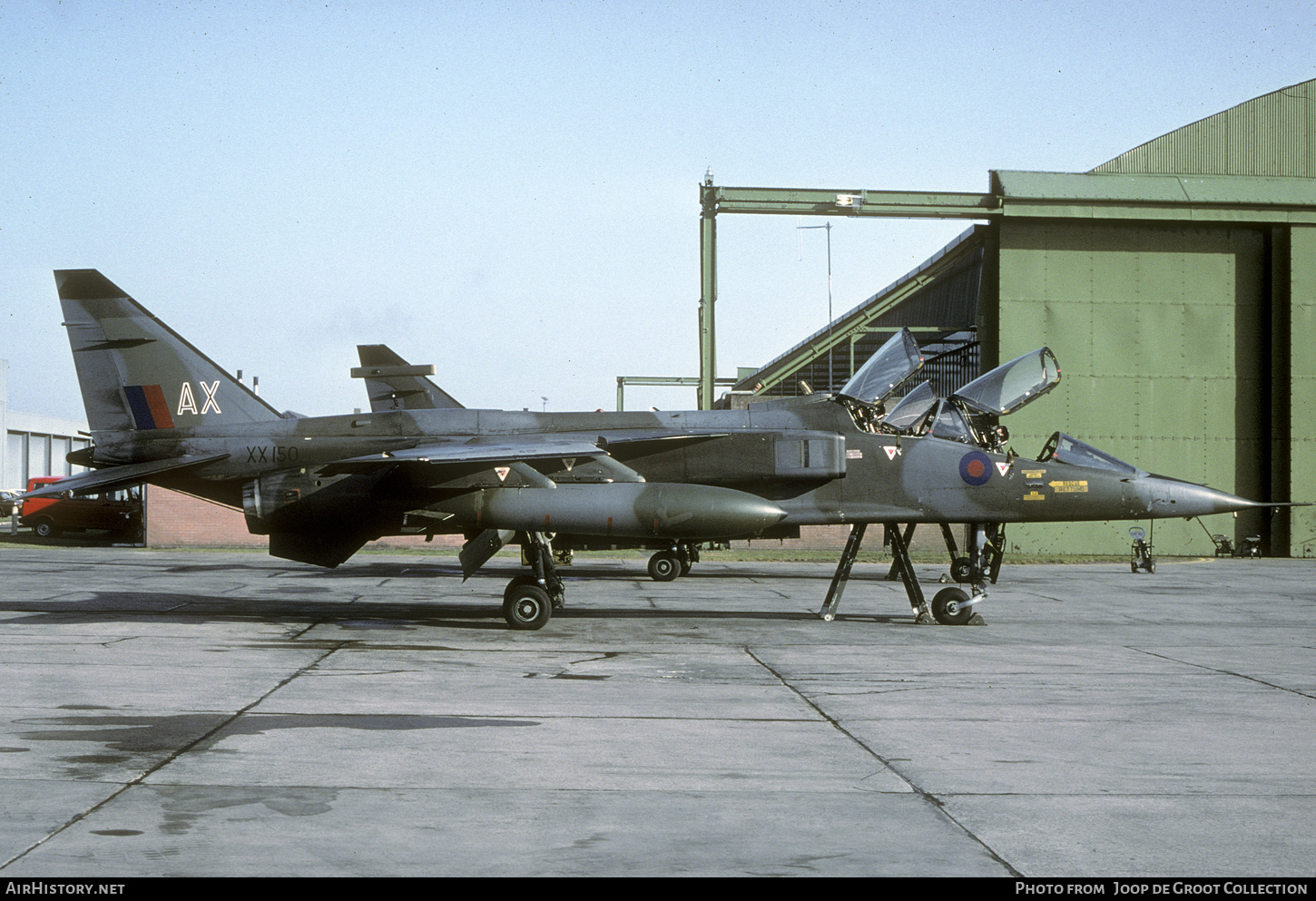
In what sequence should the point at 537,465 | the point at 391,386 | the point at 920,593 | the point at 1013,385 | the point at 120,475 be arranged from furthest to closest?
the point at 391,386
the point at 1013,385
the point at 920,593
the point at 120,475
the point at 537,465

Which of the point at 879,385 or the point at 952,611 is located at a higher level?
the point at 879,385

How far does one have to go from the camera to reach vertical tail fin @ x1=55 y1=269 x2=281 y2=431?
13.5 m

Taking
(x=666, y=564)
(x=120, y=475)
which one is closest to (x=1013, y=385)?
(x=666, y=564)

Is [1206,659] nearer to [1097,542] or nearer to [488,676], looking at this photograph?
[488,676]

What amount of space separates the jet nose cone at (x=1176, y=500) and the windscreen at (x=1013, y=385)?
1.92 meters

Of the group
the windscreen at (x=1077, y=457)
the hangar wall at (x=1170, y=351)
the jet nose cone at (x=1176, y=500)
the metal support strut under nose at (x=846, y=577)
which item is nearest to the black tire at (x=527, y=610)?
the metal support strut under nose at (x=846, y=577)

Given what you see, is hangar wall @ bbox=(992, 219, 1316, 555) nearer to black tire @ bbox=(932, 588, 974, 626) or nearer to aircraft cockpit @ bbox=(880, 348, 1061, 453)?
aircraft cockpit @ bbox=(880, 348, 1061, 453)

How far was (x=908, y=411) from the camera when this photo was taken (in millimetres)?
13695

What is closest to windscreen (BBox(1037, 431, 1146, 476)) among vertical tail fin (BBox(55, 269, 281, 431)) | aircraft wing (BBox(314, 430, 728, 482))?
aircraft wing (BBox(314, 430, 728, 482))

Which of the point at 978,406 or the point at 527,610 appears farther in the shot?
the point at 978,406

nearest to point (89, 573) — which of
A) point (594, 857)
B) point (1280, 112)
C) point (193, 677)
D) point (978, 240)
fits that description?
point (193, 677)

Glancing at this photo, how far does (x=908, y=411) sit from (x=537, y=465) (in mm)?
Result: 4823

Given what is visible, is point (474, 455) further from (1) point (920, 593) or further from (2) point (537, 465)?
(1) point (920, 593)
